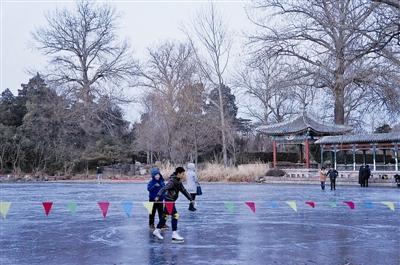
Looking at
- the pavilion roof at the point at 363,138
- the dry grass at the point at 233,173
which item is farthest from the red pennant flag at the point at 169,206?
the pavilion roof at the point at 363,138

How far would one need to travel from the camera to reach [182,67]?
54750 millimetres

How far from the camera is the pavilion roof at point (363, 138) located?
1479 inches

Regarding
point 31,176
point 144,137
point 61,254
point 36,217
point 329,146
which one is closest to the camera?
point 61,254

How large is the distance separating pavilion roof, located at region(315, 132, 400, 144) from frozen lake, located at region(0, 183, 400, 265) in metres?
21.6

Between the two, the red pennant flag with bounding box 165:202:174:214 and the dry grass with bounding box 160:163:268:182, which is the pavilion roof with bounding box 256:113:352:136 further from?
the red pennant flag with bounding box 165:202:174:214

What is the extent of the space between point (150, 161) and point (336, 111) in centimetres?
1945

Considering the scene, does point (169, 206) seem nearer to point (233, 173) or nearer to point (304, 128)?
point (233, 173)

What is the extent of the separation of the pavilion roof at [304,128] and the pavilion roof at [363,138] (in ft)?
5.32

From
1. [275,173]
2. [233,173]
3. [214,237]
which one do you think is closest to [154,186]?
[214,237]

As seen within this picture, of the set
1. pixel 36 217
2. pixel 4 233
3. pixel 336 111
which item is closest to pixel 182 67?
pixel 336 111

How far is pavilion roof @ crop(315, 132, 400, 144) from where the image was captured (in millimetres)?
37566

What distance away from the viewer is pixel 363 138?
130 ft

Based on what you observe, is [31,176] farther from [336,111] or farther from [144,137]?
[336,111]

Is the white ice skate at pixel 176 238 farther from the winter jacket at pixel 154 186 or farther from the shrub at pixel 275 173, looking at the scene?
the shrub at pixel 275 173
